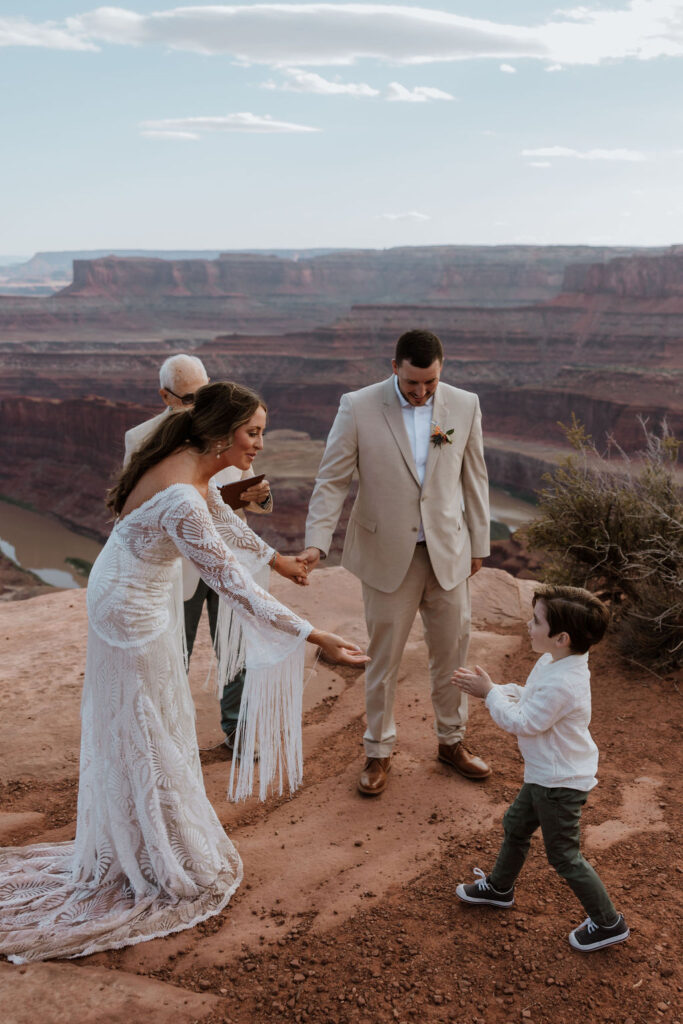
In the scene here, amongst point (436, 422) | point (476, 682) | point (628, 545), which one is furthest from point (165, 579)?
point (628, 545)

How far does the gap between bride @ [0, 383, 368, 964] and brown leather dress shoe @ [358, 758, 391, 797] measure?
0.85 m

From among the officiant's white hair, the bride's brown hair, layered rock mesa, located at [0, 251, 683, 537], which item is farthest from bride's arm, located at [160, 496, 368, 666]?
layered rock mesa, located at [0, 251, 683, 537]

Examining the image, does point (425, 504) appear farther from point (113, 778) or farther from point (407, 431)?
point (113, 778)

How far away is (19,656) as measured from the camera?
18.1 ft

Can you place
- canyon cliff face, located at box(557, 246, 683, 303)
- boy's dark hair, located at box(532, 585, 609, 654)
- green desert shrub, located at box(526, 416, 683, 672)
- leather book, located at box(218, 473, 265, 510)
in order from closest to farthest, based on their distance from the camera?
boy's dark hair, located at box(532, 585, 609, 654) < leather book, located at box(218, 473, 265, 510) < green desert shrub, located at box(526, 416, 683, 672) < canyon cliff face, located at box(557, 246, 683, 303)

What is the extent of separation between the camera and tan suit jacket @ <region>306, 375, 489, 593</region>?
3.46 metres

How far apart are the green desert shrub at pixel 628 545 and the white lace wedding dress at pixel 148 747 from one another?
8.93ft

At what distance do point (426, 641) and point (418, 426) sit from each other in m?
0.94

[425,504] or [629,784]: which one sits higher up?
[425,504]

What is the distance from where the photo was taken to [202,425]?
2.59 metres

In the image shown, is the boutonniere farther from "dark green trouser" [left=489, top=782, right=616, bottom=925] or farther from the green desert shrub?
the green desert shrub

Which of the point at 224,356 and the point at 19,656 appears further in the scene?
the point at 224,356

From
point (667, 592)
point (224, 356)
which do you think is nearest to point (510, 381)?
point (224, 356)

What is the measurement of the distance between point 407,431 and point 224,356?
6846 centimetres
